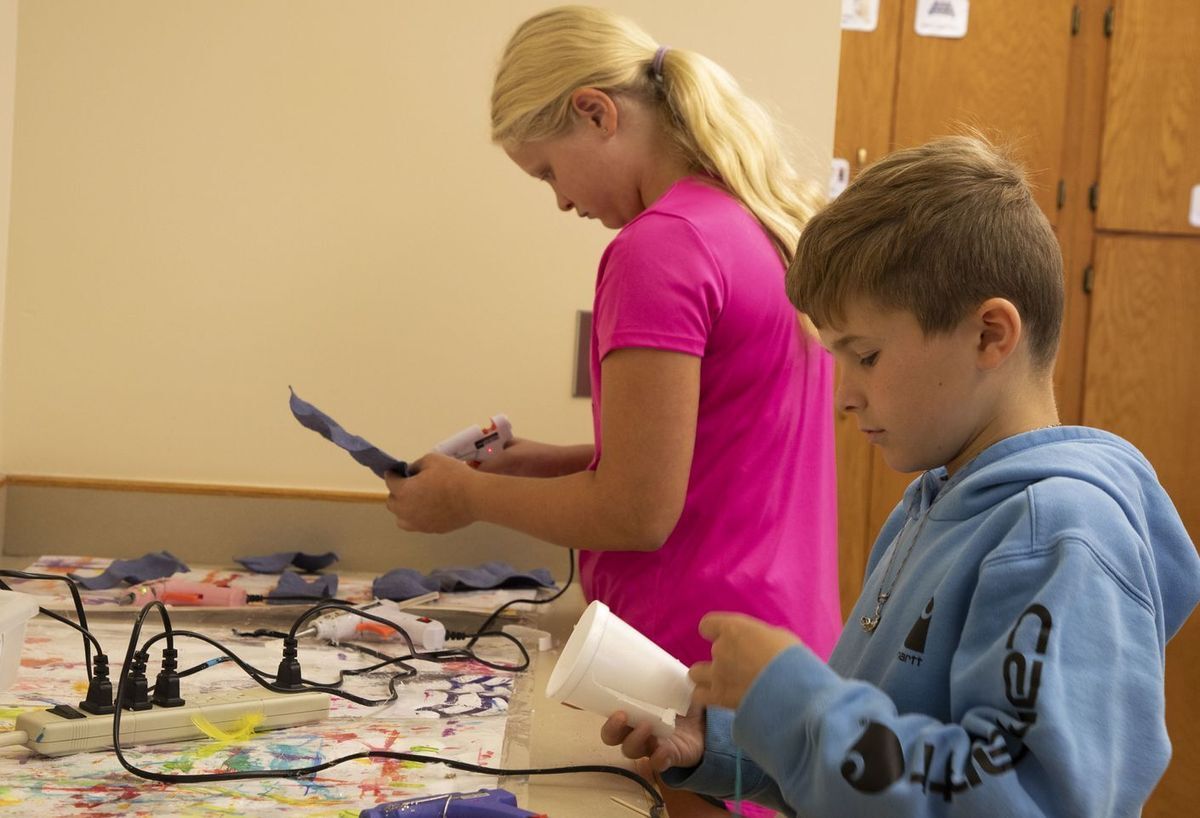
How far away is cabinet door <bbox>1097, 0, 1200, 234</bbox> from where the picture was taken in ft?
8.09

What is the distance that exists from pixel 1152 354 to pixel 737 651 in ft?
6.63

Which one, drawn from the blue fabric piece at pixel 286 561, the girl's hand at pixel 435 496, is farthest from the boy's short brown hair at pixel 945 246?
the blue fabric piece at pixel 286 561

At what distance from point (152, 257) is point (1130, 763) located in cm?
170

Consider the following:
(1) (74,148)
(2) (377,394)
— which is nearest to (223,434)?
(2) (377,394)

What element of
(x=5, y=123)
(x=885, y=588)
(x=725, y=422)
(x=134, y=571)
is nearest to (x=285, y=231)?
(x=5, y=123)

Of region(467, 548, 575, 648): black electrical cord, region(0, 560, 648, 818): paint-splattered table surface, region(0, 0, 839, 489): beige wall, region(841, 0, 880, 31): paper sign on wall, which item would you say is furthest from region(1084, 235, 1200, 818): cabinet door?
region(0, 560, 648, 818): paint-splattered table surface

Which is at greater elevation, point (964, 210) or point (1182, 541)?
point (964, 210)

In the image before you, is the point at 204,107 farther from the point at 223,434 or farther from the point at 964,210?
the point at 964,210

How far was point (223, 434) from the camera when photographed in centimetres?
203

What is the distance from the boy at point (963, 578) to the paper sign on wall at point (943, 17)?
5.45 feet

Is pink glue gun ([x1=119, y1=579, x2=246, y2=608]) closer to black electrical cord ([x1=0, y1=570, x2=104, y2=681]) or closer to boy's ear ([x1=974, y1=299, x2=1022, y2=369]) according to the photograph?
black electrical cord ([x1=0, y1=570, x2=104, y2=681])

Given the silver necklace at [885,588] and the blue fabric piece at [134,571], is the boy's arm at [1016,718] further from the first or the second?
the blue fabric piece at [134,571]

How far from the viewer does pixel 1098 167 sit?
2.50m

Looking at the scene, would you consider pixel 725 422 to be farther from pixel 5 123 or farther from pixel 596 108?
pixel 5 123
